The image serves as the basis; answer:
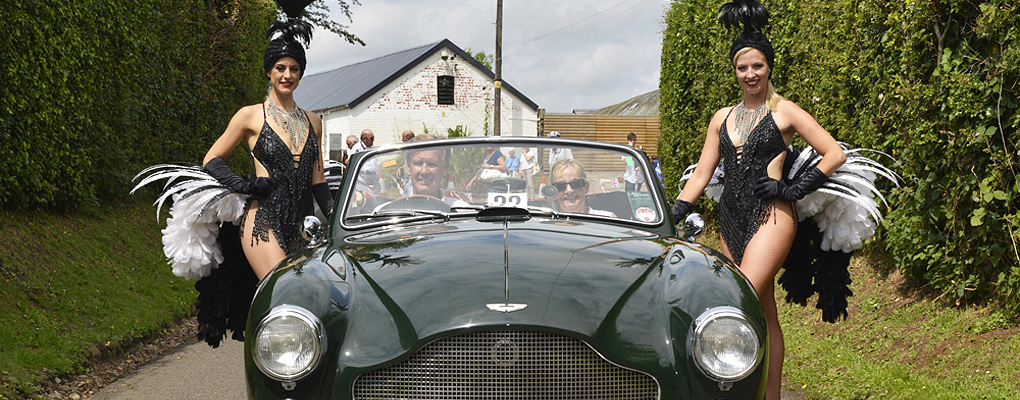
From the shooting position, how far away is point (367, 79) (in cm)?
5072

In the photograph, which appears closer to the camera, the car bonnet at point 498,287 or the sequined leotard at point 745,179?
the car bonnet at point 498,287

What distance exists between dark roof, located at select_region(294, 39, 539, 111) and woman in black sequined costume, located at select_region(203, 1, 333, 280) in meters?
41.2

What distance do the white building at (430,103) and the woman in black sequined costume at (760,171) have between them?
137 ft

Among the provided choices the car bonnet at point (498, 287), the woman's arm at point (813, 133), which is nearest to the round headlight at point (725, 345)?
the car bonnet at point (498, 287)

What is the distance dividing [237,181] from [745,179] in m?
2.63

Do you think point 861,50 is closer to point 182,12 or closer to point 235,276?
point 235,276

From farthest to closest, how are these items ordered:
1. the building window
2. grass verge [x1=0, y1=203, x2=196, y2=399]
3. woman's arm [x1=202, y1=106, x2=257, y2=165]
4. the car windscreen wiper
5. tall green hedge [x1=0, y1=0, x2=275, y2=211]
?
the building window < tall green hedge [x1=0, y1=0, x2=275, y2=211] < grass verge [x1=0, y1=203, x2=196, y2=399] < woman's arm [x1=202, y1=106, x2=257, y2=165] < the car windscreen wiper

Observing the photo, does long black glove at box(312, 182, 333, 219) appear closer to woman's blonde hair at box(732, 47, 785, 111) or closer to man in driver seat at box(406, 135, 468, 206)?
man in driver seat at box(406, 135, 468, 206)

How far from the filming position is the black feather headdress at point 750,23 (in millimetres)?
4969

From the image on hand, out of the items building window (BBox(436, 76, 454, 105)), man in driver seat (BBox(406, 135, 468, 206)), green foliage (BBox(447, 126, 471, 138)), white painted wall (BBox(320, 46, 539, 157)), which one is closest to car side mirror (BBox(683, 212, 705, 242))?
man in driver seat (BBox(406, 135, 468, 206))

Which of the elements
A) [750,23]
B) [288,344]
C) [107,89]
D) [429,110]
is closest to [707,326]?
[288,344]

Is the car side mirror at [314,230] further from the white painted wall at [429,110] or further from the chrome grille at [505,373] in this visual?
the white painted wall at [429,110]

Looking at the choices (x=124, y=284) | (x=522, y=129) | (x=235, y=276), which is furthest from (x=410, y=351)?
(x=522, y=129)

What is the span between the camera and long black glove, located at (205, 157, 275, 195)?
4918 millimetres
